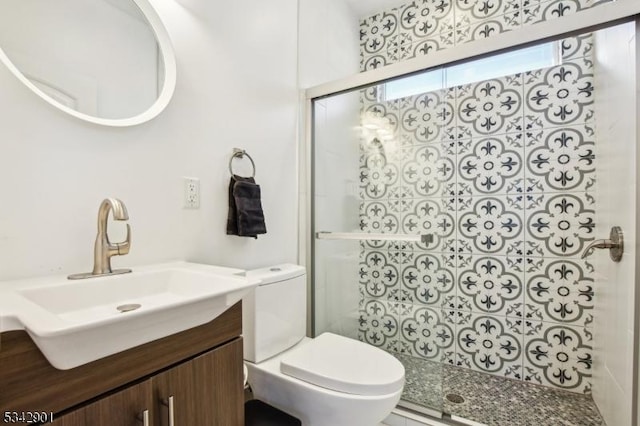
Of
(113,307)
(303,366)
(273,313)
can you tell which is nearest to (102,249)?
(113,307)

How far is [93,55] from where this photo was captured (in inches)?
39.4

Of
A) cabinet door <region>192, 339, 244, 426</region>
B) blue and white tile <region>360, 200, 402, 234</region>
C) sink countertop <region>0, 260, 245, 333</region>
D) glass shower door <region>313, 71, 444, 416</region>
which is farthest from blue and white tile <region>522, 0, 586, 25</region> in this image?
cabinet door <region>192, 339, 244, 426</region>

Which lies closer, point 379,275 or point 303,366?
point 303,366

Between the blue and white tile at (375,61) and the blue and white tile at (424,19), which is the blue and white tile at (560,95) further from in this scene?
the blue and white tile at (375,61)

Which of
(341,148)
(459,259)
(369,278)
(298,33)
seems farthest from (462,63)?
(369,278)

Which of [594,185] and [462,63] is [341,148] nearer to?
[462,63]

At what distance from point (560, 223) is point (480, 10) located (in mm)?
1470

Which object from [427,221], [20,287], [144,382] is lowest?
[144,382]

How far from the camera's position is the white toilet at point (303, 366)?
1109 mm

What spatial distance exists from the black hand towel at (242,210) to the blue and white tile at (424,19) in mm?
1803

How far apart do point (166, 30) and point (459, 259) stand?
2.04m

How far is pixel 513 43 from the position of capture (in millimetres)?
1347

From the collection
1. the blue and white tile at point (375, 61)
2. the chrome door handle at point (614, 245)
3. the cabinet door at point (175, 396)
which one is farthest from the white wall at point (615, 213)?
the cabinet door at point (175, 396)

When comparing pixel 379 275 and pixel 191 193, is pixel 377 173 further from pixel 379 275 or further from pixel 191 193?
pixel 191 193
